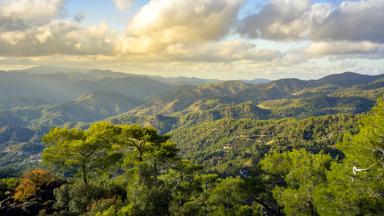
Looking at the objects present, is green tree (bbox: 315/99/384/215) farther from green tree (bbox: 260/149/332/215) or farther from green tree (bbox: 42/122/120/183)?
green tree (bbox: 42/122/120/183)

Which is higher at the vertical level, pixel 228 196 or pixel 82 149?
pixel 82 149

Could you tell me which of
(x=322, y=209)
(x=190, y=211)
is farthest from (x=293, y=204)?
(x=190, y=211)

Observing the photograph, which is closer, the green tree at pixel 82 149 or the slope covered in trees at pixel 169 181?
the slope covered in trees at pixel 169 181

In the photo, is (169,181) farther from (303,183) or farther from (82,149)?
(303,183)

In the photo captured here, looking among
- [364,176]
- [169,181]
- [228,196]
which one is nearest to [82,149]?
[169,181]

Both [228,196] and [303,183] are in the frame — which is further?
[228,196]

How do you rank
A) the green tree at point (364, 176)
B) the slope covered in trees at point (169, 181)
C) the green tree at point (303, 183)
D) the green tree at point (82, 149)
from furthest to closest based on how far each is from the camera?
the green tree at point (82, 149), the green tree at point (303, 183), the slope covered in trees at point (169, 181), the green tree at point (364, 176)

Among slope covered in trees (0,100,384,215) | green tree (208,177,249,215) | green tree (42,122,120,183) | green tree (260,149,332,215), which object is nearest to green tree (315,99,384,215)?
slope covered in trees (0,100,384,215)

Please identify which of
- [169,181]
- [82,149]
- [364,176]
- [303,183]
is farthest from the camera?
[169,181]

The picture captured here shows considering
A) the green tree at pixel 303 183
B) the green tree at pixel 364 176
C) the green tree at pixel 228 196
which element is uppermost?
the green tree at pixel 364 176

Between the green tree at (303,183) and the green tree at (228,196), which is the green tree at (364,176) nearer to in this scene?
the green tree at (303,183)

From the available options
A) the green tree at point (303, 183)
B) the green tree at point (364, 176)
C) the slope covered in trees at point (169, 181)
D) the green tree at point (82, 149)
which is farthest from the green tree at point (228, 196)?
the green tree at point (82, 149)
